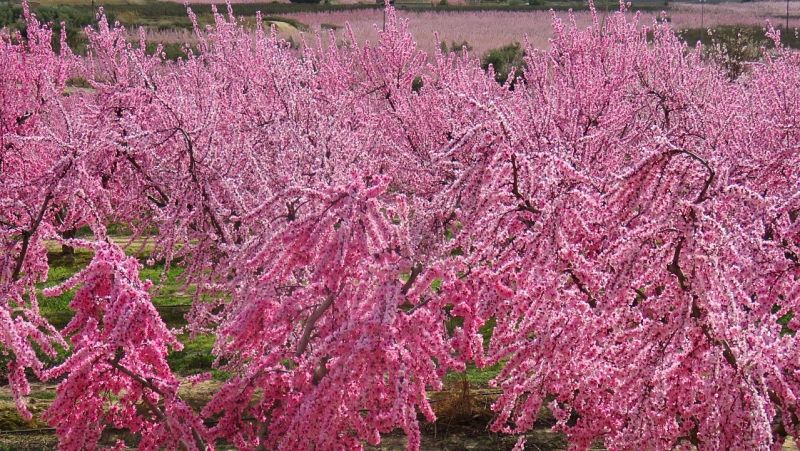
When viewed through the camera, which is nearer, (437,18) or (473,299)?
(473,299)

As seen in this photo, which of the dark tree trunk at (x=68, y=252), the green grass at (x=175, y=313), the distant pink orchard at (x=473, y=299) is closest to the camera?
the distant pink orchard at (x=473, y=299)

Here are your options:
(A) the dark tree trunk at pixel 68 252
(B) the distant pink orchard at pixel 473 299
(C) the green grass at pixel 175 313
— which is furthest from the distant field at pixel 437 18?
(B) the distant pink orchard at pixel 473 299

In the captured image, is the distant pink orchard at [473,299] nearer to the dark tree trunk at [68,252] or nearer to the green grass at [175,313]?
the green grass at [175,313]

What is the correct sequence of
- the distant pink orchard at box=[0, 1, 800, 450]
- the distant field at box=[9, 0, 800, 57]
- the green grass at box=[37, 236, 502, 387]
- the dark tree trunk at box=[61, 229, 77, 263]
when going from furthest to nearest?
the distant field at box=[9, 0, 800, 57]
the dark tree trunk at box=[61, 229, 77, 263]
the green grass at box=[37, 236, 502, 387]
the distant pink orchard at box=[0, 1, 800, 450]

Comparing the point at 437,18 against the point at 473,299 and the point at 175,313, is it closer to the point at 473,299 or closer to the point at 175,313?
the point at 175,313

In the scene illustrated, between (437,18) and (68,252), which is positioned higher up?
(437,18)

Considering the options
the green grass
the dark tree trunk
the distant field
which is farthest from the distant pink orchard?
the distant field

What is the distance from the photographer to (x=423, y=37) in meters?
39.5

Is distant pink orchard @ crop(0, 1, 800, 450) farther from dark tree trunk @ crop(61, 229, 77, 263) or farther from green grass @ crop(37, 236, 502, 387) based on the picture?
dark tree trunk @ crop(61, 229, 77, 263)

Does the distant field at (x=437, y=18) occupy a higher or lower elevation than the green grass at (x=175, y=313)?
higher

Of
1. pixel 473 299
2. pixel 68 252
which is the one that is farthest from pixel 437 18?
pixel 473 299

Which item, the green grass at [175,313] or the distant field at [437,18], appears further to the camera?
the distant field at [437,18]

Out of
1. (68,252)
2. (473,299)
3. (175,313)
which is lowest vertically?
(68,252)

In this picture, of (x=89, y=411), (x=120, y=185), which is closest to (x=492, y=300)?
(x=89, y=411)
